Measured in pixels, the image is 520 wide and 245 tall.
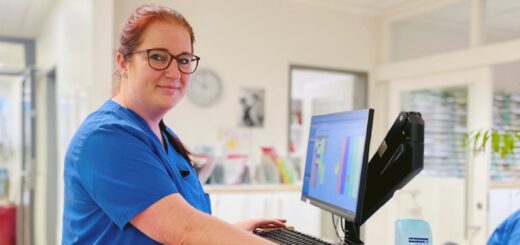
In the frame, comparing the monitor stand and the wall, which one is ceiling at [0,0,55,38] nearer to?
the wall

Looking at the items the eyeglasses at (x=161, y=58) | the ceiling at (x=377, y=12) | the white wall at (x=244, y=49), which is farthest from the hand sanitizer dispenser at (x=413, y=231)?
the ceiling at (x=377, y=12)

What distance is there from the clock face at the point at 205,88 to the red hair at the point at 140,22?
284cm

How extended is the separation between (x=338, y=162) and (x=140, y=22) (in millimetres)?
632

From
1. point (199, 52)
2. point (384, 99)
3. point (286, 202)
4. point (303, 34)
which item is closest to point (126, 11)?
point (199, 52)

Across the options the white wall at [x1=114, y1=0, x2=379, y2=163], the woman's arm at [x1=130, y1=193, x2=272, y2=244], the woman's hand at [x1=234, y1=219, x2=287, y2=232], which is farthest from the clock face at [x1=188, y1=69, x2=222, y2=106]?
the woman's arm at [x1=130, y1=193, x2=272, y2=244]

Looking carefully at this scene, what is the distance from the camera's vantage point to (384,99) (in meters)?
4.73

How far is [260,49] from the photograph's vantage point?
4.26 meters

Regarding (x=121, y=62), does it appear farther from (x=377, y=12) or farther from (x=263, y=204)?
(x=377, y=12)

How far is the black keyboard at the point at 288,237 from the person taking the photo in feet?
4.13

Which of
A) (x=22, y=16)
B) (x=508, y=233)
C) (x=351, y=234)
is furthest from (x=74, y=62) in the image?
(x=508, y=233)

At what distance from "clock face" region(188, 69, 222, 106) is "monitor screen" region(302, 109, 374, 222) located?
255 cm

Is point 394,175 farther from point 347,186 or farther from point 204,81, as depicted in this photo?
point 204,81

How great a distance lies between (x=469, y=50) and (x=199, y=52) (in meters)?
2.18

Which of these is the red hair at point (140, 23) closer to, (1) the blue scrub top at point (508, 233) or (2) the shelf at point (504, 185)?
(1) the blue scrub top at point (508, 233)
